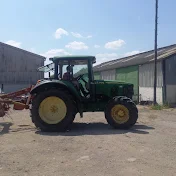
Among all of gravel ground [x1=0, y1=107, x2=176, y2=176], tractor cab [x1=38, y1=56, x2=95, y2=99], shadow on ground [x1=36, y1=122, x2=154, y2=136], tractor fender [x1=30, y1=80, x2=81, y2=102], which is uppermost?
tractor cab [x1=38, y1=56, x2=95, y2=99]

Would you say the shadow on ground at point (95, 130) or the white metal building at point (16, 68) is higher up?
the white metal building at point (16, 68)

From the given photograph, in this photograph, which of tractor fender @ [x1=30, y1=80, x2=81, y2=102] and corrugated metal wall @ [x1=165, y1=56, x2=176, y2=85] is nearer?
tractor fender @ [x1=30, y1=80, x2=81, y2=102]

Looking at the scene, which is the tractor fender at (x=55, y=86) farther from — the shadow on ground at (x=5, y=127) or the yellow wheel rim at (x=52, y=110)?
the shadow on ground at (x=5, y=127)

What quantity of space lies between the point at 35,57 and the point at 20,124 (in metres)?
19.1

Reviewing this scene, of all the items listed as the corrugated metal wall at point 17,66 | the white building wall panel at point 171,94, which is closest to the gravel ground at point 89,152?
the white building wall panel at point 171,94

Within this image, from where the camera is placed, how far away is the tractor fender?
402 inches

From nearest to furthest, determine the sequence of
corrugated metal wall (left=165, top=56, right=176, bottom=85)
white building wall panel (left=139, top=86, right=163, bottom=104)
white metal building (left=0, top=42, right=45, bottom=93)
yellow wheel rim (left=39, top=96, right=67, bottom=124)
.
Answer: yellow wheel rim (left=39, top=96, right=67, bottom=124), corrugated metal wall (left=165, top=56, right=176, bottom=85), white building wall panel (left=139, top=86, right=163, bottom=104), white metal building (left=0, top=42, right=45, bottom=93)

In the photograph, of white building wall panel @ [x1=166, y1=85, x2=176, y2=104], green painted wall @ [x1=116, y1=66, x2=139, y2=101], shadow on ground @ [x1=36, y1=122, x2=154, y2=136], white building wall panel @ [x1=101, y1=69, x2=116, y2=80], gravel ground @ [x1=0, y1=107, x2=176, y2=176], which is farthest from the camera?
white building wall panel @ [x1=101, y1=69, x2=116, y2=80]

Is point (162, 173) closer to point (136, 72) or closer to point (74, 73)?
point (74, 73)

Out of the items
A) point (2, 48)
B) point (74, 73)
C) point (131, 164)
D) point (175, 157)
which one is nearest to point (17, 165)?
point (131, 164)

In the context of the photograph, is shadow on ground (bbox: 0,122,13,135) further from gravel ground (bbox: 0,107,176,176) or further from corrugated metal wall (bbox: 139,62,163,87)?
corrugated metal wall (bbox: 139,62,163,87)

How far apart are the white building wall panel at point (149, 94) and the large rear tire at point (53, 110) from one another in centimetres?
1156

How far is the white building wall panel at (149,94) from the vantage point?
20656mm

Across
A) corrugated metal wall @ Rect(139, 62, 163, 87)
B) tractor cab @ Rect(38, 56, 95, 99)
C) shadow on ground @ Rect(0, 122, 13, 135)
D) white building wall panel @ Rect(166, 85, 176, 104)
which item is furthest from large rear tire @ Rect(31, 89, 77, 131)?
corrugated metal wall @ Rect(139, 62, 163, 87)
